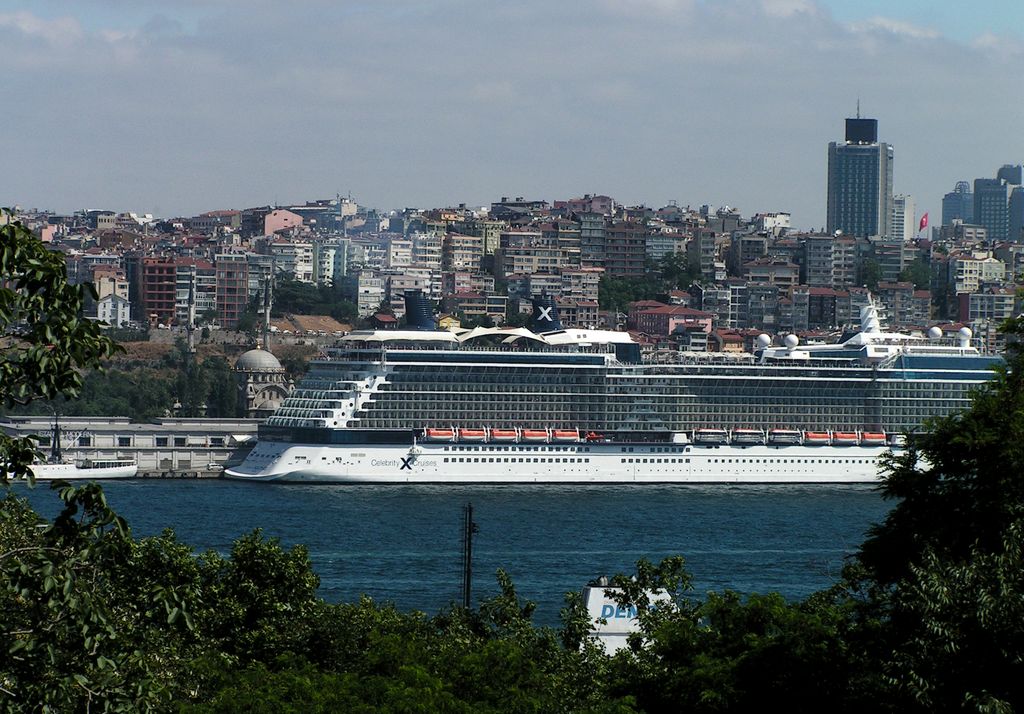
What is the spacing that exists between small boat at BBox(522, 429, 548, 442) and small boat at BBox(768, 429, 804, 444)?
19.9ft

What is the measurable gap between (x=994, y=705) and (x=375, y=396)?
136ft

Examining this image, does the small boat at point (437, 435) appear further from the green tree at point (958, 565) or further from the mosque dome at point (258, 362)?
the green tree at point (958, 565)

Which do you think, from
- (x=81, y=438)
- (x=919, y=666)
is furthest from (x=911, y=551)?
(x=81, y=438)

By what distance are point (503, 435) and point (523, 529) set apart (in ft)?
45.2

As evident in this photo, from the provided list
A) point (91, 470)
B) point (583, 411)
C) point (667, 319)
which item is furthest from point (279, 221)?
point (583, 411)

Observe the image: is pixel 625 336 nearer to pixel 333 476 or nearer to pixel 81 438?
pixel 333 476

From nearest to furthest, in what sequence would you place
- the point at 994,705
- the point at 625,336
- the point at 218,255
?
the point at 994,705, the point at 625,336, the point at 218,255

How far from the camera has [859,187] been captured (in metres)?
158

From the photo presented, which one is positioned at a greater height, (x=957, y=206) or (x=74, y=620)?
(x=957, y=206)

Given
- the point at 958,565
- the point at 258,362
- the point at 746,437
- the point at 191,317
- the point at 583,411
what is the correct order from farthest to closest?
the point at 191,317 < the point at 258,362 < the point at 746,437 < the point at 583,411 < the point at 958,565

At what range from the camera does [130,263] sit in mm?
95312

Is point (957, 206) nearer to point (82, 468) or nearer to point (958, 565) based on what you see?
point (82, 468)

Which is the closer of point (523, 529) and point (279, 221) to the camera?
point (523, 529)

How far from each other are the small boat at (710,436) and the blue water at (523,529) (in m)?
1.91
